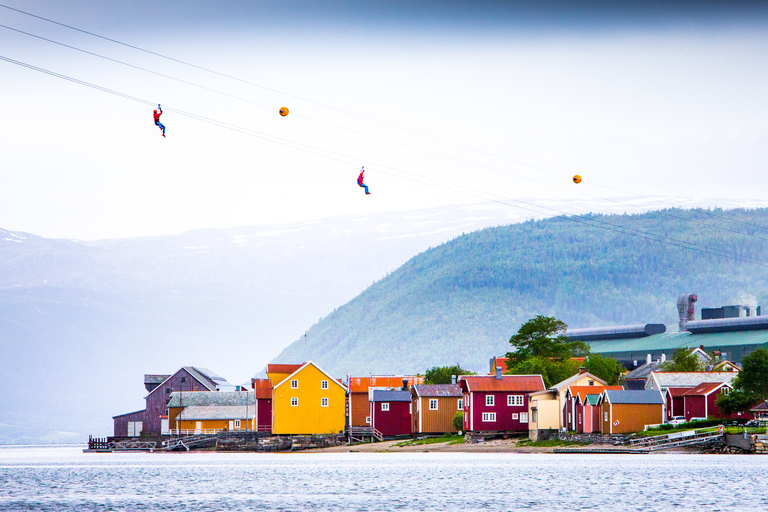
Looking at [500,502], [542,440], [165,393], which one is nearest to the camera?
[500,502]

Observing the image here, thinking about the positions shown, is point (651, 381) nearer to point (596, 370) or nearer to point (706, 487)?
point (596, 370)

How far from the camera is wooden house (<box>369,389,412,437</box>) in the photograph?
130 metres

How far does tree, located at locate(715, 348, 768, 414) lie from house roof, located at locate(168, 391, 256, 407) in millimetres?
69350

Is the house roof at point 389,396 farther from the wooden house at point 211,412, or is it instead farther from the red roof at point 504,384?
the wooden house at point 211,412

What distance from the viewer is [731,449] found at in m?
90.3

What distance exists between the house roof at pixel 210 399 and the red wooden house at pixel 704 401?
2477 inches

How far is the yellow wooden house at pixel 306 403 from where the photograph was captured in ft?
409

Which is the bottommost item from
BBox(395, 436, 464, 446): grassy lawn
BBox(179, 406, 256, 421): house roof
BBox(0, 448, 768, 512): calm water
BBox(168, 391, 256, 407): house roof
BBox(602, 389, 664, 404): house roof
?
BBox(395, 436, 464, 446): grassy lawn

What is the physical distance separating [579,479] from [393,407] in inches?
2305

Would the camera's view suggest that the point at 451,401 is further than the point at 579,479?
Yes

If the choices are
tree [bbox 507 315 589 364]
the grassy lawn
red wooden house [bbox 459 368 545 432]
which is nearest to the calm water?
red wooden house [bbox 459 368 545 432]

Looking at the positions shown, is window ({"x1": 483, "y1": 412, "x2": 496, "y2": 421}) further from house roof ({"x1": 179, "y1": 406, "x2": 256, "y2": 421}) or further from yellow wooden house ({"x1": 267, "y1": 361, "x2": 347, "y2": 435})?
house roof ({"x1": 179, "y1": 406, "x2": 256, "y2": 421})

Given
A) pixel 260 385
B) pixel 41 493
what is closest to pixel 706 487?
pixel 41 493

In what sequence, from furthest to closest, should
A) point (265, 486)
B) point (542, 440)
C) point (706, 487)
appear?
point (542, 440)
point (265, 486)
point (706, 487)
